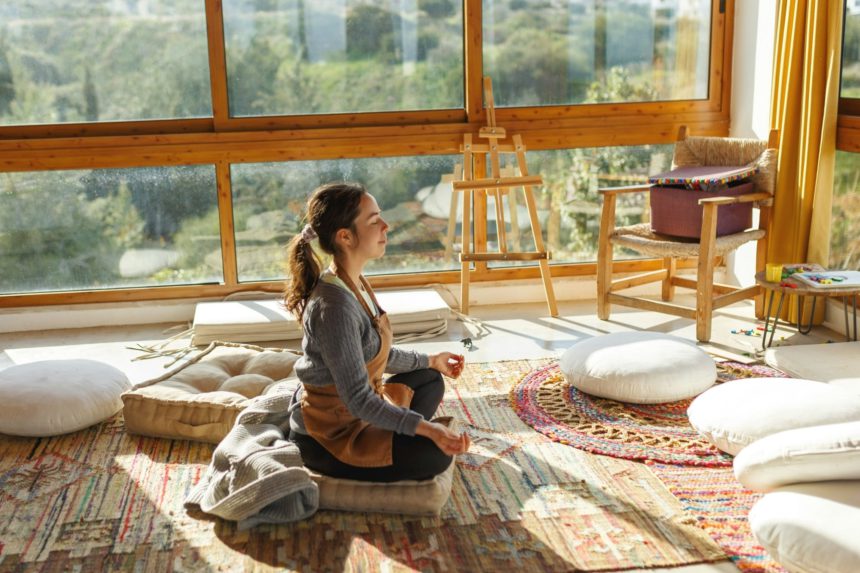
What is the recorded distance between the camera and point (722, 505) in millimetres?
2770

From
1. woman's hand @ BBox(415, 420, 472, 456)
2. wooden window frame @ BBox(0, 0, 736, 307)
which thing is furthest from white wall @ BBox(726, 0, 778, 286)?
woman's hand @ BBox(415, 420, 472, 456)

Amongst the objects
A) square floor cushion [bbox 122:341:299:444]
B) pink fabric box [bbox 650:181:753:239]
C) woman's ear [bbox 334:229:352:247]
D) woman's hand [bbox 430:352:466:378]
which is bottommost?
square floor cushion [bbox 122:341:299:444]

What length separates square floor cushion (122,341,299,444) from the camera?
3.27m

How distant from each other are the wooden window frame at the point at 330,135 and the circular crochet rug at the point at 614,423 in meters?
1.63

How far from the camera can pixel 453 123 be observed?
17.1ft

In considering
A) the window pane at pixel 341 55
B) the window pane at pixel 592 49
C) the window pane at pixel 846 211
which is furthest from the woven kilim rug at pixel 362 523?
the window pane at pixel 592 49

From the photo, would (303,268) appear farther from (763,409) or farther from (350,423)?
(763,409)

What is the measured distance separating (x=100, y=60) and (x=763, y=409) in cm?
361

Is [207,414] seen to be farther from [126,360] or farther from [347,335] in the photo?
[126,360]

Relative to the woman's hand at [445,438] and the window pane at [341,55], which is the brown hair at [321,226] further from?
the window pane at [341,55]

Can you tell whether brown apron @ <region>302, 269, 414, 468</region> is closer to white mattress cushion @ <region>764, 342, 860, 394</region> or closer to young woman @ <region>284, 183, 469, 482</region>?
young woman @ <region>284, 183, 469, 482</region>

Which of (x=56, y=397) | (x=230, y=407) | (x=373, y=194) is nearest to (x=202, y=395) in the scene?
(x=230, y=407)

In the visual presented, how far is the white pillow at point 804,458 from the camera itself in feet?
7.62

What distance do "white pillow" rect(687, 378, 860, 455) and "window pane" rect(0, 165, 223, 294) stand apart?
2.93 meters
